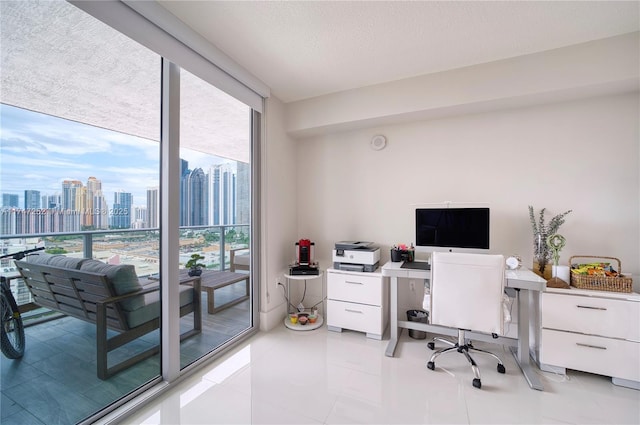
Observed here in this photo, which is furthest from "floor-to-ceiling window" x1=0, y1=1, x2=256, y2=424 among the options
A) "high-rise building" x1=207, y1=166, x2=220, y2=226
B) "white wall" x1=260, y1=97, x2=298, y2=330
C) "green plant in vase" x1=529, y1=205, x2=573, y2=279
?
"green plant in vase" x1=529, y1=205, x2=573, y2=279

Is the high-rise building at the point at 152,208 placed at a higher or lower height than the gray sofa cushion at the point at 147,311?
higher

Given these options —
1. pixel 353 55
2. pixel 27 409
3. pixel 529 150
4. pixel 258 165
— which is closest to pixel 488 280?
pixel 529 150

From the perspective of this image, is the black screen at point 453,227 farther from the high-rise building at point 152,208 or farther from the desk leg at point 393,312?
the high-rise building at point 152,208

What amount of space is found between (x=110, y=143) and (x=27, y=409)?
1526 millimetres

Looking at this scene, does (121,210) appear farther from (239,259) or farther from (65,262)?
(239,259)

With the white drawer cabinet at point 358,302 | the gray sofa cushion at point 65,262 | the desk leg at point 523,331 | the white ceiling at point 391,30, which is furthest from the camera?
the white drawer cabinet at point 358,302

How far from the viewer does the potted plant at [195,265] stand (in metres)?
2.27

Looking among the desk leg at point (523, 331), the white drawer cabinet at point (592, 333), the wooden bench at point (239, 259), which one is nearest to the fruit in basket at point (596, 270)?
the white drawer cabinet at point (592, 333)

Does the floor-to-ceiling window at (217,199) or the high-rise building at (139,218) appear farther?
the floor-to-ceiling window at (217,199)

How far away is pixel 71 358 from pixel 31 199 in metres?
0.95

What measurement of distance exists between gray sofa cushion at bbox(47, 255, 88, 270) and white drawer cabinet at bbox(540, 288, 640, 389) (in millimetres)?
3339

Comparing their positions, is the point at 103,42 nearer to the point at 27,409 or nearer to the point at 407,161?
the point at 27,409

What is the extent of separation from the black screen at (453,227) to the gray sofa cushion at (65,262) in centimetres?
270

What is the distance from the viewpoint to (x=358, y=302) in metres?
2.80
